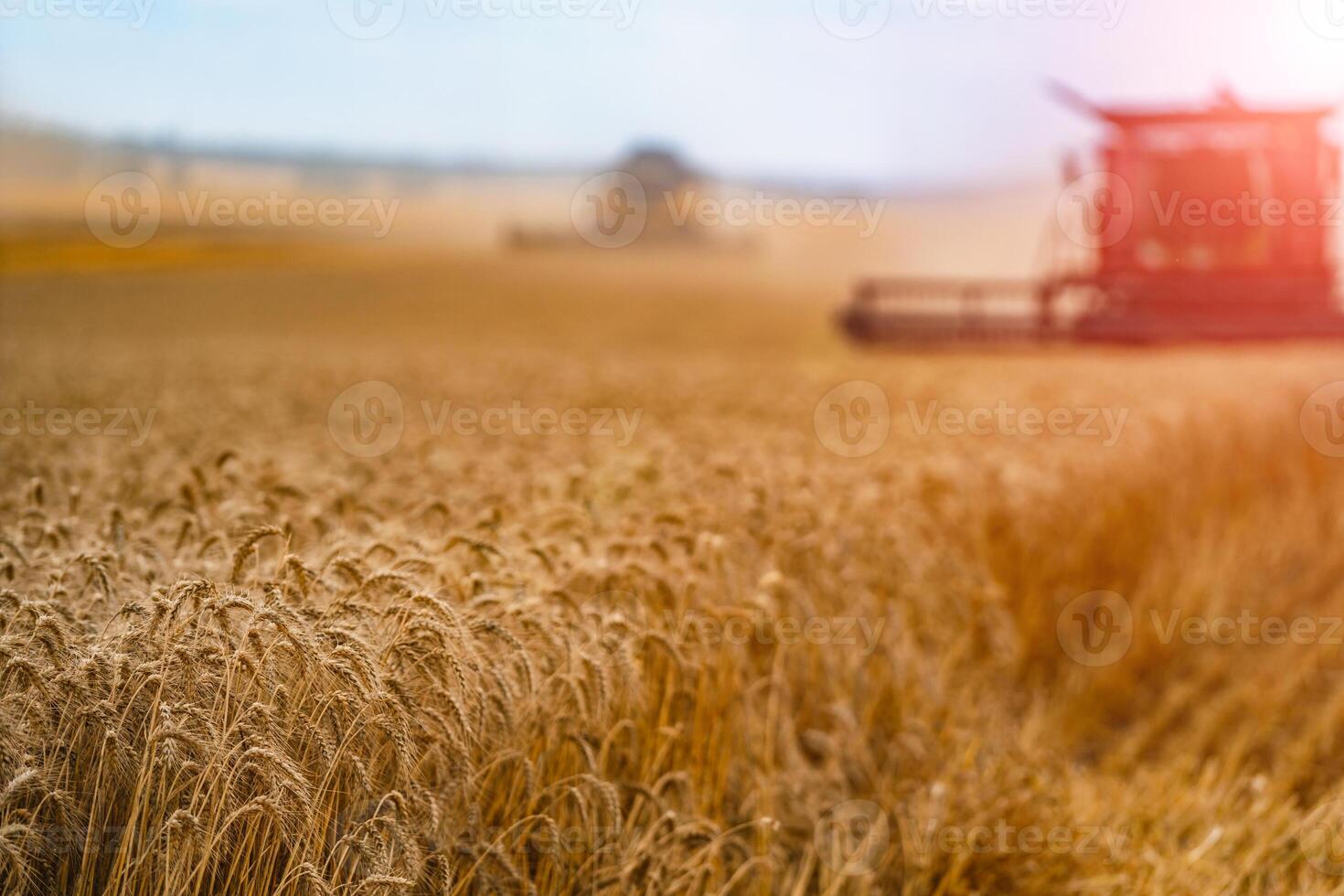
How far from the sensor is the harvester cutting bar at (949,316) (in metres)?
15.9

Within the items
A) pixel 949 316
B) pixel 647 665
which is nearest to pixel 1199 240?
pixel 949 316

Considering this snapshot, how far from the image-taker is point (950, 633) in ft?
14.5

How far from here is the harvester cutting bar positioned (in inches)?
628

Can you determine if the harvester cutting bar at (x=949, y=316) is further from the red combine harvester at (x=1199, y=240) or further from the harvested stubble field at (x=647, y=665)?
the harvested stubble field at (x=647, y=665)

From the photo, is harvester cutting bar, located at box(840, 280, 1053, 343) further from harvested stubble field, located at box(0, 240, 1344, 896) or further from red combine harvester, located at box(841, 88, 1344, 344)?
harvested stubble field, located at box(0, 240, 1344, 896)

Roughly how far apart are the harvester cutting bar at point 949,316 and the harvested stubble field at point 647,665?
8.39 m

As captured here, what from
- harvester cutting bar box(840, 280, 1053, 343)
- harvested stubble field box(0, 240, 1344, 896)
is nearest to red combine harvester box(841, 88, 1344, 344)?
harvester cutting bar box(840, 280, 1053, 343)

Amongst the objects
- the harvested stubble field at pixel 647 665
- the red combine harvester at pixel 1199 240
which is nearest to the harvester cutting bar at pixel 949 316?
the red combine harvester at pixel 1199 240

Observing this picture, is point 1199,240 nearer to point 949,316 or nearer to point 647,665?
point 949,316

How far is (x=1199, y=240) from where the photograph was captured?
49.0ft

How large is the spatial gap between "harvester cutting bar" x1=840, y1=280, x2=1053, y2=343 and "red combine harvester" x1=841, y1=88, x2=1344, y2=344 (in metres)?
0.03

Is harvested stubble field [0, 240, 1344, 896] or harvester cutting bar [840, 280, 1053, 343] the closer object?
harvested stubble field [0, 240, 1344, 896]

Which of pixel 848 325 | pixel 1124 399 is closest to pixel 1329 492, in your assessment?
pixel 1124 399

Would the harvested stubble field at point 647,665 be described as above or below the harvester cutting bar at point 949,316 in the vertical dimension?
below
